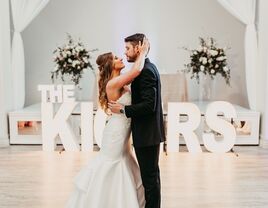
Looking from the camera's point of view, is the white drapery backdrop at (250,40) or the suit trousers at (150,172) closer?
the suit trousers at (150,172)

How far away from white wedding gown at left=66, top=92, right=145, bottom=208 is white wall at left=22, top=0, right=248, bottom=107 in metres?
4.13

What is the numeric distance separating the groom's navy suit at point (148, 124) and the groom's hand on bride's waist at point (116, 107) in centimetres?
9

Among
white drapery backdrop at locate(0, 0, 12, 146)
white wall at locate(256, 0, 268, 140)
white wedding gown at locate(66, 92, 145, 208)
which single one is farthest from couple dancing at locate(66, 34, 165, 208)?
white wall at locate(256, 0, 268, 140)

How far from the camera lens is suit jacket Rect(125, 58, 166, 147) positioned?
8.48 ft

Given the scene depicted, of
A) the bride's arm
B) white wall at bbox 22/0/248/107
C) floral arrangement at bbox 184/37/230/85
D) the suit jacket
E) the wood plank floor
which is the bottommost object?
the wood plank floor

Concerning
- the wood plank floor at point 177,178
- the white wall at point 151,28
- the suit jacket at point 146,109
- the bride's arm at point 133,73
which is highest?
the white wall at point 151,28

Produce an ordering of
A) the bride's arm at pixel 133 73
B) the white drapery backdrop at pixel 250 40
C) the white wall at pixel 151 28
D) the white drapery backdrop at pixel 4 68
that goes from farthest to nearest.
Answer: the white wall at pixel 151 28 < the white drapery backdrop at pixel 250 40 < the white drapery backdrop at pixel 4 68 < the bride's arm at pixel 133 73

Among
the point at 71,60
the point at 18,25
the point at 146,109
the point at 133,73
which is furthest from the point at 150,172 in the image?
the point at 18,25

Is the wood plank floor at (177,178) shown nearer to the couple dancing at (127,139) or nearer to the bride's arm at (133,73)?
the couple dancing at (127,139)

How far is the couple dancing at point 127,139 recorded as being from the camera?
103 inches

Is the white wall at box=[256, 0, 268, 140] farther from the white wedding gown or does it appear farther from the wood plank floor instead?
the white wedding gown

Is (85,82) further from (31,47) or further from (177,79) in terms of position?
(177,79)

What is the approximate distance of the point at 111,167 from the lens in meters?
2.85

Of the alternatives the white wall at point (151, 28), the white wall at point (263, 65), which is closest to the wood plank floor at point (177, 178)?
the white wall at point (263, 65)
